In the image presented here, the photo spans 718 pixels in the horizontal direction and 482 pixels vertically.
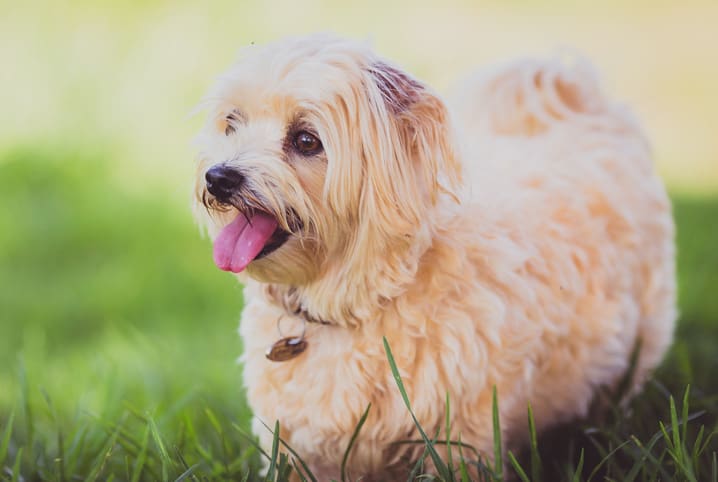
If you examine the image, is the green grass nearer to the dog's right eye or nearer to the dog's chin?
the dog's chin

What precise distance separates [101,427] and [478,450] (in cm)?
142

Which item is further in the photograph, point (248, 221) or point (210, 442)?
point (210, 442)

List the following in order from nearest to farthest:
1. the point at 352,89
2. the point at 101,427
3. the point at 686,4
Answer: the point at 352,89 → the point at 101,427 → the point at 686,4

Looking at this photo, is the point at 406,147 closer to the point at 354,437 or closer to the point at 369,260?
the point at 369,260

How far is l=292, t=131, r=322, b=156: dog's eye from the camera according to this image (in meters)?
2.46

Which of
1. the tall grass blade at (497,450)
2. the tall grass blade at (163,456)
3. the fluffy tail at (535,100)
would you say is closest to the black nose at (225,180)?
the tall grass blade at (163,456)

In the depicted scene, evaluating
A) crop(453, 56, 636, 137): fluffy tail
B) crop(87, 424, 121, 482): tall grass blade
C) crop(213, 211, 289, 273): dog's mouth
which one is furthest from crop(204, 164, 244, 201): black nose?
crop(453, 56, 636, 137): fluffy tail

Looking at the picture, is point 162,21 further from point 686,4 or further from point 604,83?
point 686,4

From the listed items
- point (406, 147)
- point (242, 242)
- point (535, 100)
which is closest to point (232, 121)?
point (242, 242)

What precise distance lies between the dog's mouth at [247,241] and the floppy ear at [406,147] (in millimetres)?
318

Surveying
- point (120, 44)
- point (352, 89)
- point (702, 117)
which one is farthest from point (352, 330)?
point (702, 117)

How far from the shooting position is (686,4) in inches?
569

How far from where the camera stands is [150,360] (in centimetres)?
414

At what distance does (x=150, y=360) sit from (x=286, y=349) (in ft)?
5.73
